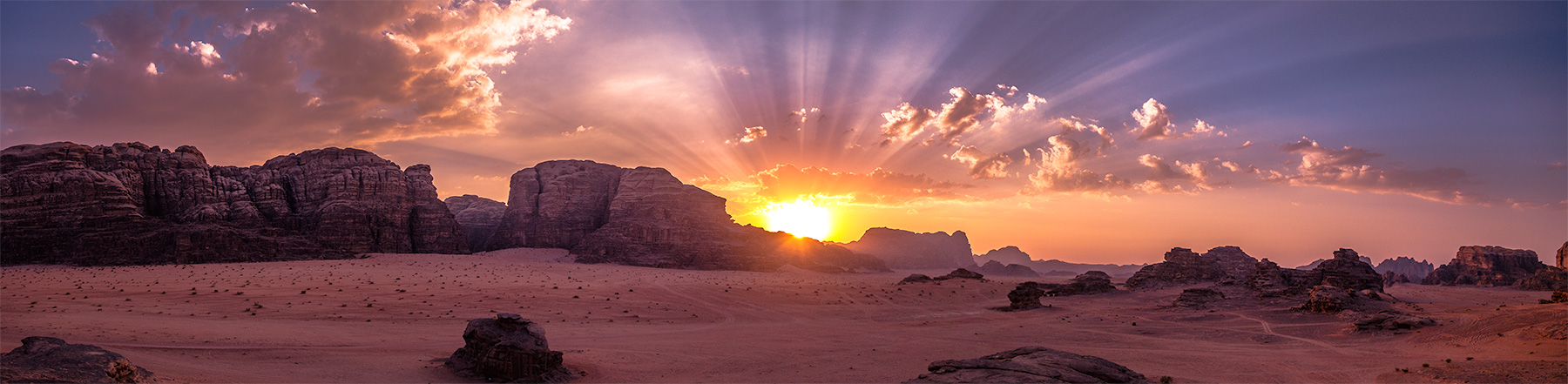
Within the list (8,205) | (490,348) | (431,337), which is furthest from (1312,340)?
(8,205)

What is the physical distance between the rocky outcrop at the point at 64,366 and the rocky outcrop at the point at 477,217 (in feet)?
227

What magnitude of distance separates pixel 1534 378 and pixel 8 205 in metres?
88.2

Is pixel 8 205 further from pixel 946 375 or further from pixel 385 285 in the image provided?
pixel 946 375

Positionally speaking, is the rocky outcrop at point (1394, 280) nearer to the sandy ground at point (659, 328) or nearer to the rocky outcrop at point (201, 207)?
the sandy ground at point (659, 328)

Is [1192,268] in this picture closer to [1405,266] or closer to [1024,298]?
[1024,298]

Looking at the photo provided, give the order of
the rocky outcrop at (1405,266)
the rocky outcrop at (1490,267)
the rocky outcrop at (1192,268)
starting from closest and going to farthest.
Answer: the rocky outcrop at (1192,268) → the rocky outcrop at (1490,267) → the rocky outcrop at (1405,266)

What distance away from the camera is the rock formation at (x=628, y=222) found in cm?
6938

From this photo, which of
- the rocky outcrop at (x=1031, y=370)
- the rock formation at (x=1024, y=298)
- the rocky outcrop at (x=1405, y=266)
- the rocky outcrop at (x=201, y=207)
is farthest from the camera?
the rocky outcrop at (x=1405, y=266)

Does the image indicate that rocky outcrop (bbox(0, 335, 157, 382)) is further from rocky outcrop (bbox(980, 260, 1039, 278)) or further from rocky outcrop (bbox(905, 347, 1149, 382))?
rocky outcrop (bbox(980, 260, 1039, 278))

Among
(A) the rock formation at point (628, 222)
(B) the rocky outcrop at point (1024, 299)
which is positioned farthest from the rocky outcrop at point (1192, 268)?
(A) the rock formation at point (628, 222)

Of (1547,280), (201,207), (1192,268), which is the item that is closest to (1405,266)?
(1547,280)

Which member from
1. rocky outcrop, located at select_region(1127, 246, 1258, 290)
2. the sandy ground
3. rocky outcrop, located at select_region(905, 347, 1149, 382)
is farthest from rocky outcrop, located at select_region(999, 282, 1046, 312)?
rocky outcrop, located at select_region(905, 347, 1149, 382)

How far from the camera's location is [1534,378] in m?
16.2

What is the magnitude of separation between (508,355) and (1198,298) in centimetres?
4123
